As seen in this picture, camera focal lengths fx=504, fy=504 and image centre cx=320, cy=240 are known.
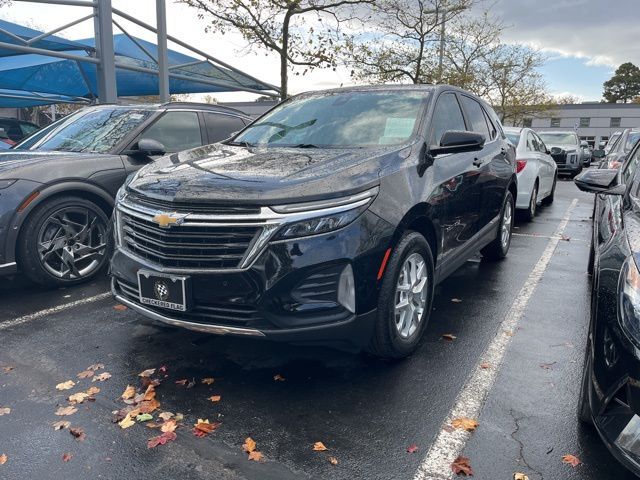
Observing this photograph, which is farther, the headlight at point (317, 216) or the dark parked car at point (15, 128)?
the dark parked car at point (15, 128)

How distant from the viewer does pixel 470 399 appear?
2961 mm

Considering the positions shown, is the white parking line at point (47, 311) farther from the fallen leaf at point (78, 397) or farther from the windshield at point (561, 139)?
the windshield at point (561, 139)

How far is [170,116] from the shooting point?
18.7ft

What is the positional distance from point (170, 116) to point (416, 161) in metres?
3.39

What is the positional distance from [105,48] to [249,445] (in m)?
9.04

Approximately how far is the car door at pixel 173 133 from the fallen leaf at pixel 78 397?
272 cm

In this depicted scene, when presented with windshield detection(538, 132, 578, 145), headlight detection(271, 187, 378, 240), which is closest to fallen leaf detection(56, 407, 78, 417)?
headlight detection(271, 187, 378, 240)

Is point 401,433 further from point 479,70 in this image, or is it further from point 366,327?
point 479,70

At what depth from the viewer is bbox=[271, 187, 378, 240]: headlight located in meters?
2.68

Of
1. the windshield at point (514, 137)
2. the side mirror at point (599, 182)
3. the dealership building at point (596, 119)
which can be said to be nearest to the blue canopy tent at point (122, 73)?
the windshield at point (514, 137)

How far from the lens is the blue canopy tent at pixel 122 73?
11.8 m

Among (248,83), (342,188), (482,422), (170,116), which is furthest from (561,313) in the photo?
(248,83)

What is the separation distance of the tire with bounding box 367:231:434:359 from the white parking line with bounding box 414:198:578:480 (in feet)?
1.49

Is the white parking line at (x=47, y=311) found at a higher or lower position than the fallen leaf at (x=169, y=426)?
higher
